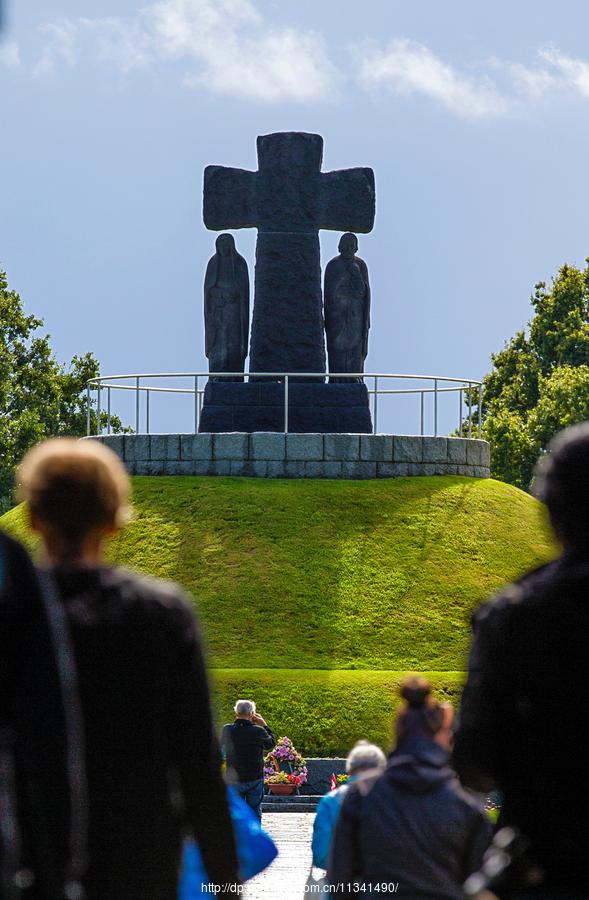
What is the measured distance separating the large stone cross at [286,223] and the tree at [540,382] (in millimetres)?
17659

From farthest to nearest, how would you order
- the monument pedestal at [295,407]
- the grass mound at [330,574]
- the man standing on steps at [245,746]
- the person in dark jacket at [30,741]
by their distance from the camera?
the monument pedestal at [295,407], the grass mound at [330,574], the man standing on steps at [245,746], the person in dark jacket at [30,741]

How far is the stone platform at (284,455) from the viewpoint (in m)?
26.5

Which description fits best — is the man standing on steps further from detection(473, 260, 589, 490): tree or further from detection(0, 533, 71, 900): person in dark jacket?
detection(473, 260, 589, 490): tree

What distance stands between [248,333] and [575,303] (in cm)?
2380

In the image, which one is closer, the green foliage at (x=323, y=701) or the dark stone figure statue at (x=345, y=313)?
the green foliage at (x=323, y=701)

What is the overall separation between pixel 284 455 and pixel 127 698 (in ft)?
74.0

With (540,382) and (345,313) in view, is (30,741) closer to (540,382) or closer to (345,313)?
(345,313)

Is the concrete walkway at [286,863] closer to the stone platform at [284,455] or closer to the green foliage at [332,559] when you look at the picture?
the green foliage at [332,559]

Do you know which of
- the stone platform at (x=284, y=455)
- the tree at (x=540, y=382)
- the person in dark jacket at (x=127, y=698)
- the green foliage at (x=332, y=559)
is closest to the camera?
the person in dark jacket at (x=127, y=698)

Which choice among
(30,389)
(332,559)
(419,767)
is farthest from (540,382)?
(419,767)

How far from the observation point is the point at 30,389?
47875 millimetres

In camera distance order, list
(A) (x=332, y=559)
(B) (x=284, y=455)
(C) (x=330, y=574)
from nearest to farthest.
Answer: (C) (x=330, y=574) → (A) (x=332, y=559) → (B) (x=284, y=455)

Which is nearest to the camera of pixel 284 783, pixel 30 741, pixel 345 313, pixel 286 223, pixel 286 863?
pixel 30 741

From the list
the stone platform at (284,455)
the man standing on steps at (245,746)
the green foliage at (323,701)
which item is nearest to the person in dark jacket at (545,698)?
the man standing on steps at (245,746)
